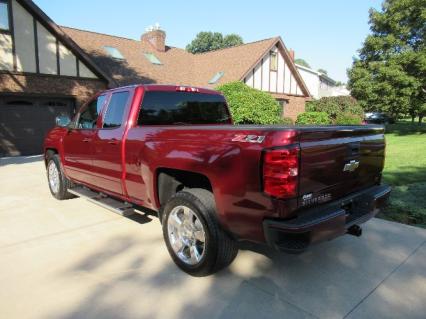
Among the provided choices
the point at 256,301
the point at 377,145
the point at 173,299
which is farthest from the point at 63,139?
the point at 377,145

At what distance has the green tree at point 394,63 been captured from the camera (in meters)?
21.5

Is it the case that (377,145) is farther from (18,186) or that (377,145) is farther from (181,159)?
(18,186)

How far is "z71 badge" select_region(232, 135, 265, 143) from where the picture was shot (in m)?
2.89

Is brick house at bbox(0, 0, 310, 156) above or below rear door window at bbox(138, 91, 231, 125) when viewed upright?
above

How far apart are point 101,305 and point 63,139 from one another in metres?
3.72

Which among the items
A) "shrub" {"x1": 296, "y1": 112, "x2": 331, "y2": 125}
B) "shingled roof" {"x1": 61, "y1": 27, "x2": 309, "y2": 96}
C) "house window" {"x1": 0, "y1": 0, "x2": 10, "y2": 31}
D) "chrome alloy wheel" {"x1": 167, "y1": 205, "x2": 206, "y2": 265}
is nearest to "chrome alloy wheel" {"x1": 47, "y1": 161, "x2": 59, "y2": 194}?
"chrome alloy wheel" {"x1": 167, "y1": 205, "x2": 206, "y2": 265}

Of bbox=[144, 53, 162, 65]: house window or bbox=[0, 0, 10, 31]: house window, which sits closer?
bbox=[0, 0, 10, 31]: house window

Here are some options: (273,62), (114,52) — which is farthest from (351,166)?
(273,62)

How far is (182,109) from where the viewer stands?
4.86 meters

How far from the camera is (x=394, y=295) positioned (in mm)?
3297

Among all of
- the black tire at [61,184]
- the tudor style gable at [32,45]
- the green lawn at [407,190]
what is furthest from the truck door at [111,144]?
the tudor style gable at [32,45]

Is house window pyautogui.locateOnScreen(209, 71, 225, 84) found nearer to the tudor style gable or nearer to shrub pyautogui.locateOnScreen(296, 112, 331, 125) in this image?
shrub pyautogui.locateOnScreen(296, 112, 331, 125)

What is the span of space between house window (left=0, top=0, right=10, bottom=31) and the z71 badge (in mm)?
14536

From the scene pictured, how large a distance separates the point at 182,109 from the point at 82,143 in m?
1.72
